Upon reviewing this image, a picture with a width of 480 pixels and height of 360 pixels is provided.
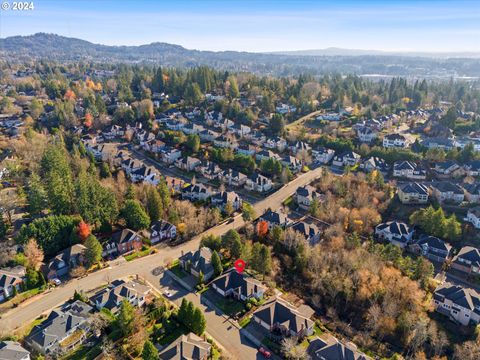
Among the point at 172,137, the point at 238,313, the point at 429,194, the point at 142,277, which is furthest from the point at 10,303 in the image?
the point at 429,194

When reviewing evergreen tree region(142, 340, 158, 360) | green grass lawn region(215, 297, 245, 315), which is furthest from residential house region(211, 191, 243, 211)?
evergreen tree region(142, 340, 158, 360)

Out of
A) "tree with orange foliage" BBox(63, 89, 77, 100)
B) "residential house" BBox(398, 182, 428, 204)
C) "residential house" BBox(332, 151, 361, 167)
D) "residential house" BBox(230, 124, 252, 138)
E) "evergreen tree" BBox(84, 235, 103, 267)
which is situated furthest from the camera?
"tree with orange foliage" BBox(63, 89, 77, 100)

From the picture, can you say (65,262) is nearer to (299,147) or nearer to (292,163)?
(292,163)

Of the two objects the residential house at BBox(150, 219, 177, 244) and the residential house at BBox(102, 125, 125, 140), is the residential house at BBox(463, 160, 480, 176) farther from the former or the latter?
the residential house at BBox(102, 125, 125, 140)

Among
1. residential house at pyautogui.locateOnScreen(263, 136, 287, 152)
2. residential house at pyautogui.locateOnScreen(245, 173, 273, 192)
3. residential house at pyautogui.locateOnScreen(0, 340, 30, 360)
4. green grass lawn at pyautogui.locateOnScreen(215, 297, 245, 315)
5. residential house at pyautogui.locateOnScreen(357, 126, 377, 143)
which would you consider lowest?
green grass lawn at pyautogui.locateOnScreen(215, 297, 245, 315)

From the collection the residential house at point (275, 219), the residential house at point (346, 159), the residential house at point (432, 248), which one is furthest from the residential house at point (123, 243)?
the residential house at point (346, 159)

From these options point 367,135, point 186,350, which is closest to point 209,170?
point 367,135
